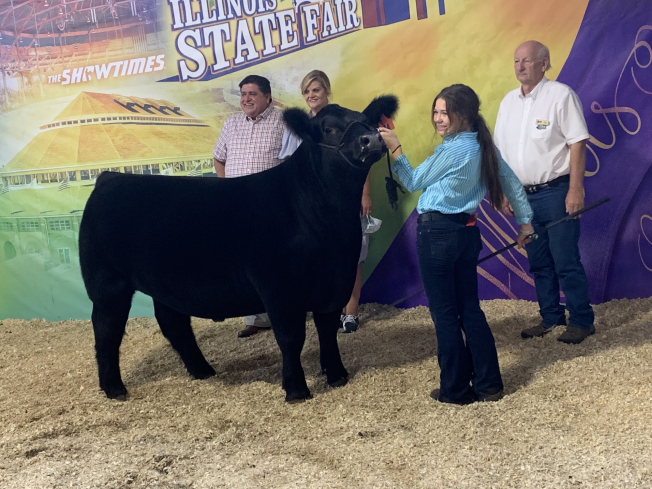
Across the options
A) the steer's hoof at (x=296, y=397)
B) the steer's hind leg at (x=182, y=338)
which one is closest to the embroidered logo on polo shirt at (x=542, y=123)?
the steer's hoof at (x=296, y=397)

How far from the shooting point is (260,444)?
2.66 metres

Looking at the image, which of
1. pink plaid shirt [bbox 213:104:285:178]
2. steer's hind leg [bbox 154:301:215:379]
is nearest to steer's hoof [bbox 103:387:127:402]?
steer's hind leg [bbox 154:301:215:379]

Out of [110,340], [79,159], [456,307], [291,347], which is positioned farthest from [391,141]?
[79,159]

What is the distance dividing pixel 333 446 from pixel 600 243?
9.55ft

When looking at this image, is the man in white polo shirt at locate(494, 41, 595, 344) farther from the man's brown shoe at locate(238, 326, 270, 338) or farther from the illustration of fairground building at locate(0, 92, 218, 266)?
the illustration of fairground building at locate(0, 92, 218, 266)

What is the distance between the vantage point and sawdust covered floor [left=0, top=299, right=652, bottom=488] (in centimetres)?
228

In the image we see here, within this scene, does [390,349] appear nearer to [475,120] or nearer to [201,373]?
[201,373]

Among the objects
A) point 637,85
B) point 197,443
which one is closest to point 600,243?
point 637,85

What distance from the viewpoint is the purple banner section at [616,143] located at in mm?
4344

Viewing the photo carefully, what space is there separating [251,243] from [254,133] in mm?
1329

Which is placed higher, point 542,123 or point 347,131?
point 347,131

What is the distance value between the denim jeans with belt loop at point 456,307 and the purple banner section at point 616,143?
75.7 inches

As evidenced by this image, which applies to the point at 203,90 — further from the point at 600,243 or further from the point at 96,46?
the point at 600,243

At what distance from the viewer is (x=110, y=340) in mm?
3455
